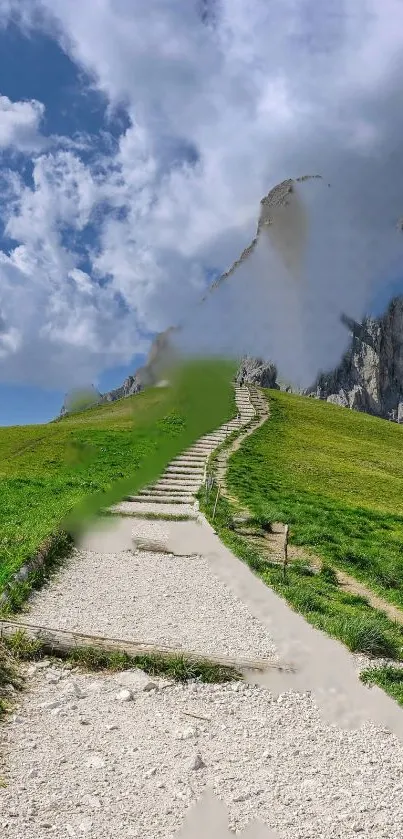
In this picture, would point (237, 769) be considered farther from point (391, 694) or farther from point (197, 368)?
point (197, 368)

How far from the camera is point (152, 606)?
572 inches

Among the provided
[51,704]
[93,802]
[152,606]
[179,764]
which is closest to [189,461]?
[152,606]

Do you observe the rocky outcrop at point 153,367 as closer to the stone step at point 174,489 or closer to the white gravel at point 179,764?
the stone step at point 174,489

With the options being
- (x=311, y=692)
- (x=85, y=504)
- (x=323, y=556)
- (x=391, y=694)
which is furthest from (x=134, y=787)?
(x=85, y=504)

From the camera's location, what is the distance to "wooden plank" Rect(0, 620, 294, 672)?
11.0m

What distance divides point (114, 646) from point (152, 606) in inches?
138

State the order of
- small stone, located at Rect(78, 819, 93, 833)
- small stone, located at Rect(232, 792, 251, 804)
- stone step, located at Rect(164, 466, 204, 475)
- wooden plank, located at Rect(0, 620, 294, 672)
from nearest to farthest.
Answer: small stone, located at Rect(78, 819, 93, 833) → small stone, located at Rect(232, 792, 251, 804) → wooden plank, located at Rect(0, 620, 294, 672) → stone step, located at Rect(164, 466, 204, 475)

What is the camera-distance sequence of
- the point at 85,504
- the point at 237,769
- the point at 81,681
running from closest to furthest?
the point at 237,769, the point at 81,681, the point at 85,504

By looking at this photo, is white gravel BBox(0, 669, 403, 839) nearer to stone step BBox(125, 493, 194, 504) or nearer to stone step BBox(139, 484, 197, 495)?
stone step BBox(125, 493, 194, 504)

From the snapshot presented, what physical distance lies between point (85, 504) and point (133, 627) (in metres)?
12.0

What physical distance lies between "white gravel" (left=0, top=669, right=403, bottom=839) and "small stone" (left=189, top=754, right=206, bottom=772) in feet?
0.12

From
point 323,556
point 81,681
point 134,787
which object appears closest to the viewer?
point 134,787

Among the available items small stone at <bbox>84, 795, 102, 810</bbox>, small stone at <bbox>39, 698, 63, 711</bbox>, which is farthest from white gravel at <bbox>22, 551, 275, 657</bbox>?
small stone at <bbox>84, 795, 102, 810</bbox>

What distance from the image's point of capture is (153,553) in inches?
794
